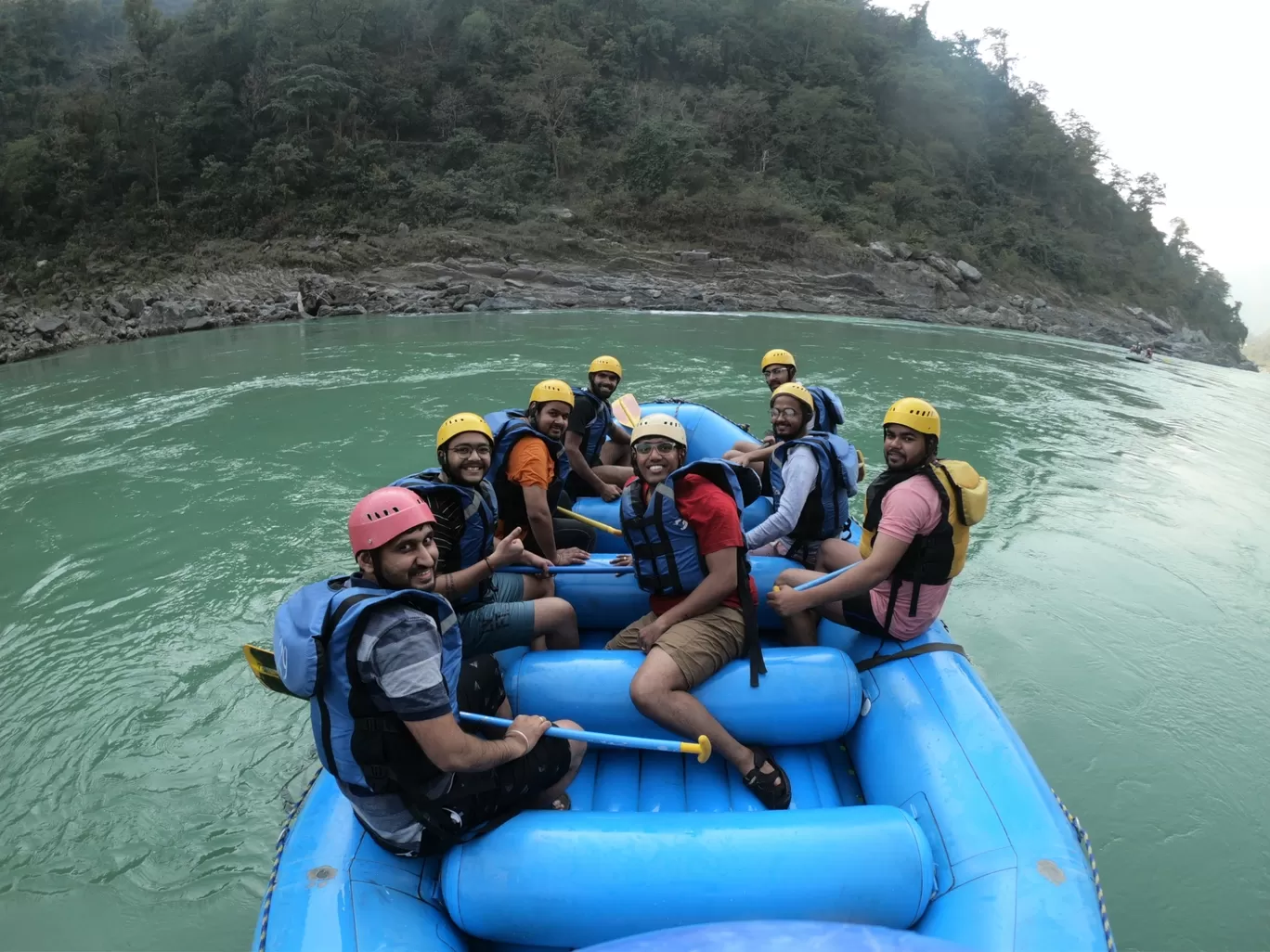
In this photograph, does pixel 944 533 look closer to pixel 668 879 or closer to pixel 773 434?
pixel 668 879

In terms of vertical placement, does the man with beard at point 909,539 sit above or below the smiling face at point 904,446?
below

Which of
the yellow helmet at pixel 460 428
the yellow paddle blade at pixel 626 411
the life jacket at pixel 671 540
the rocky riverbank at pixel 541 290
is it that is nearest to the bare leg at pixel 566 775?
the life jacket at pixel 671 540

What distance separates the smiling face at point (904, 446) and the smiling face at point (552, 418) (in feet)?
5.57

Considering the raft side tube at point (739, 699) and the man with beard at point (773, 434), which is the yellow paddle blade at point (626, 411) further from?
the raft side tube at point (739, 699)

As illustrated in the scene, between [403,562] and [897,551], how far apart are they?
1.68 m

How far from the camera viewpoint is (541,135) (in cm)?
3075

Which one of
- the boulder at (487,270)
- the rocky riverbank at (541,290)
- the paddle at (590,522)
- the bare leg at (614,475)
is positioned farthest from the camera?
the boulder at (487,270)

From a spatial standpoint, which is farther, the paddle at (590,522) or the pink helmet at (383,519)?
the paddle at (590,522)

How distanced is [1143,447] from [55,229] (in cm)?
3259

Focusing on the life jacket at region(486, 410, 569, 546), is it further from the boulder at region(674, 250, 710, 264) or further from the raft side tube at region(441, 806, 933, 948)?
the boulder at region(674, 250, 710, 264)

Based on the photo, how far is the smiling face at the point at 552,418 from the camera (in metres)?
3.83

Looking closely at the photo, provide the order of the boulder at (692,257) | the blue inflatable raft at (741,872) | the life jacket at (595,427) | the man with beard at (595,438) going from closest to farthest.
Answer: the blue inflatable raft at (741,872)
the man with beard at (595,438)
the life jacket at (595,427)
the boulder at (692,257)

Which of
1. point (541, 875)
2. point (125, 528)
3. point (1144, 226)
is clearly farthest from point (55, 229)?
point (1144, 226)

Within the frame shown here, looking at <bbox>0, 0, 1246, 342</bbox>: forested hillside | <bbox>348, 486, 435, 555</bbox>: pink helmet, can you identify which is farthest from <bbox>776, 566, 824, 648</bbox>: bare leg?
<bbox>0, 0, 1246, 342</bbox>: forested hillside
